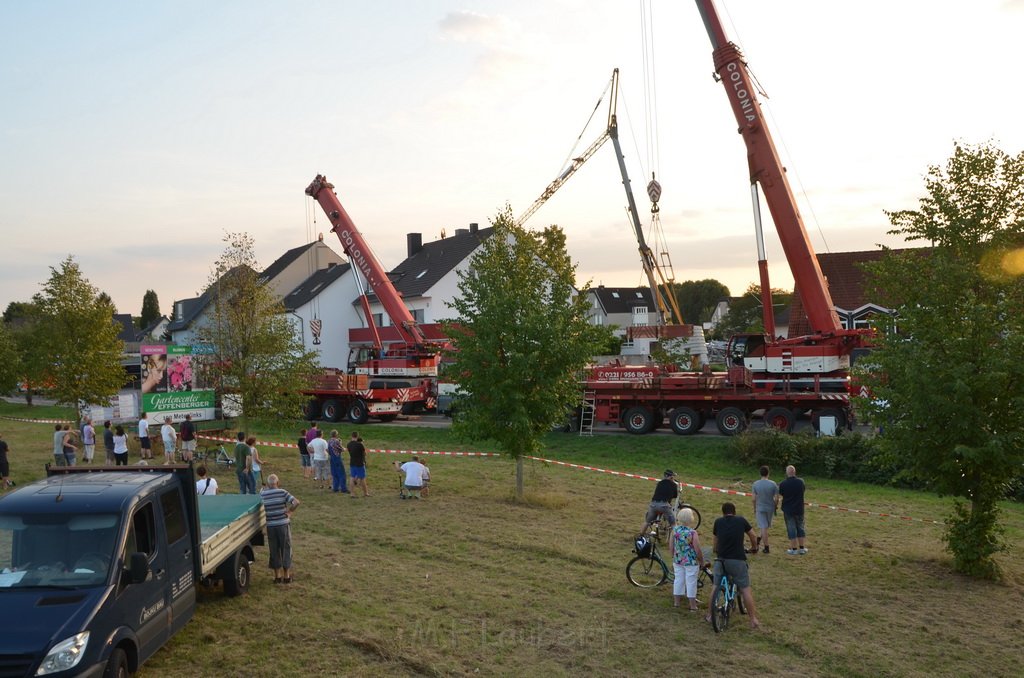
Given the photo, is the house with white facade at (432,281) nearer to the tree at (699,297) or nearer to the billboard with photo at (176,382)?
the billboard with photo at (176,382)

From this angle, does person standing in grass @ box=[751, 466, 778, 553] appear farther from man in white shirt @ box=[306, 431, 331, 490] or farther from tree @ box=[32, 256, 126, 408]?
tree @ box=[32, 256, 126, 408]

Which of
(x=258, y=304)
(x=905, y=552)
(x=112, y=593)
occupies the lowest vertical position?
(x=905, y=552)

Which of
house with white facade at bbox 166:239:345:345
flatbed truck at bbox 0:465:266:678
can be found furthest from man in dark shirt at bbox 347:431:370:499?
house with white facade at bbox 166:239:345:345

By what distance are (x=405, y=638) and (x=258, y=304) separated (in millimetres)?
15303

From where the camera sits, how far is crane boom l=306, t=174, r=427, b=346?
108ft

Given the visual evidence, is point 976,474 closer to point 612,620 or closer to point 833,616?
point 833,616

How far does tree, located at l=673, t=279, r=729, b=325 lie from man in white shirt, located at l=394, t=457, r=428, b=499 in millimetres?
91538

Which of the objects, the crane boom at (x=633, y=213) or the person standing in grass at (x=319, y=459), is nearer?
the person standing in grass at (x=319, y=459)

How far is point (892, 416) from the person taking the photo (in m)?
12.7

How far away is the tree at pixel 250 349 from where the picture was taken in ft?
73.0

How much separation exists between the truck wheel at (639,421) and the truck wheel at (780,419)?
12.4 ft

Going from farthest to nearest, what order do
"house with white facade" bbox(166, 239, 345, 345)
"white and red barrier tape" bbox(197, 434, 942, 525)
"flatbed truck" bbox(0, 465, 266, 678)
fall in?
1. "house with white facade" bbox(166, 239, 345, 345)
2. "white and red barrier tape" bbox(197, 434, 942, 525)
3. "flatbed truck" bbox(0, 465, 266, 678)

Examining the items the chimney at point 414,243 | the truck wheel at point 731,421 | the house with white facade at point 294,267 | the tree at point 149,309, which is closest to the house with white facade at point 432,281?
the chimney at point 414,243

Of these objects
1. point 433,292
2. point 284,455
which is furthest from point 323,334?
point 284,455
